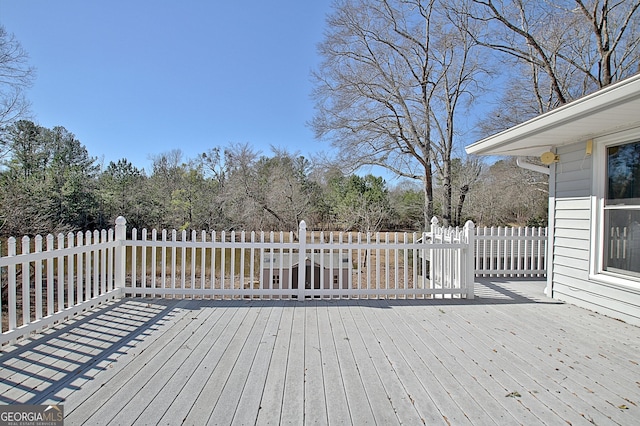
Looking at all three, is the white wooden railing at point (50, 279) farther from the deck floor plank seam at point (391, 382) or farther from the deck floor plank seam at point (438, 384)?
the deck floor plank seam at point (438, 384)

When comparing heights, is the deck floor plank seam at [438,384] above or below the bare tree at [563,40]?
below

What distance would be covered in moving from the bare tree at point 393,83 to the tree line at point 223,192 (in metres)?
1.96

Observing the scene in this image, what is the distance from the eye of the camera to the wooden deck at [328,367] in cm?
185

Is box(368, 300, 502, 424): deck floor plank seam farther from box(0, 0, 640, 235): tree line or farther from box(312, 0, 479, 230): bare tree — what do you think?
box(0, 0, 640, 235): tree line

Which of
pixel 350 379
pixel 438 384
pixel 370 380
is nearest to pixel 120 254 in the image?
pixel 350 379

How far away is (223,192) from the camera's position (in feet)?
57.6

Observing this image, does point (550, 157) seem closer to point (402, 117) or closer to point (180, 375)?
point (180, 375)

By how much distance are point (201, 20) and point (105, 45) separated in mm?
2924

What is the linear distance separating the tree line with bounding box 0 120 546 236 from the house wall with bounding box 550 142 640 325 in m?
9.04

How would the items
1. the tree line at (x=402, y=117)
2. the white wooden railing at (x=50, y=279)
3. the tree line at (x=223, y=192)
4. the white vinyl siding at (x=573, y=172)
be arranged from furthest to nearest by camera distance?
the tree line at (x=223, y=192)
the tree line at (x=402, y=117)
the white vinyl siding at (x=573, y=172)
the white wooden railing at (x=50, y=279)

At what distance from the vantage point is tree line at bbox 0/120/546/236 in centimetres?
1426

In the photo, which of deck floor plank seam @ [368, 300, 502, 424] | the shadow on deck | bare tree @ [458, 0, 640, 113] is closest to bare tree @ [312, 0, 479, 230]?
bare tree @ [458, 0, 640, 113]

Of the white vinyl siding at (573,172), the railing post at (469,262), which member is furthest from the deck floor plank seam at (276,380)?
the white vinyl siding at (573,172)

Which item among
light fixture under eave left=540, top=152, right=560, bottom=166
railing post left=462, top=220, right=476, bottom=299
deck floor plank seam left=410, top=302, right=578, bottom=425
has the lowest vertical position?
deck floor plank seam left=410, top=302, right=578, bottom=425
